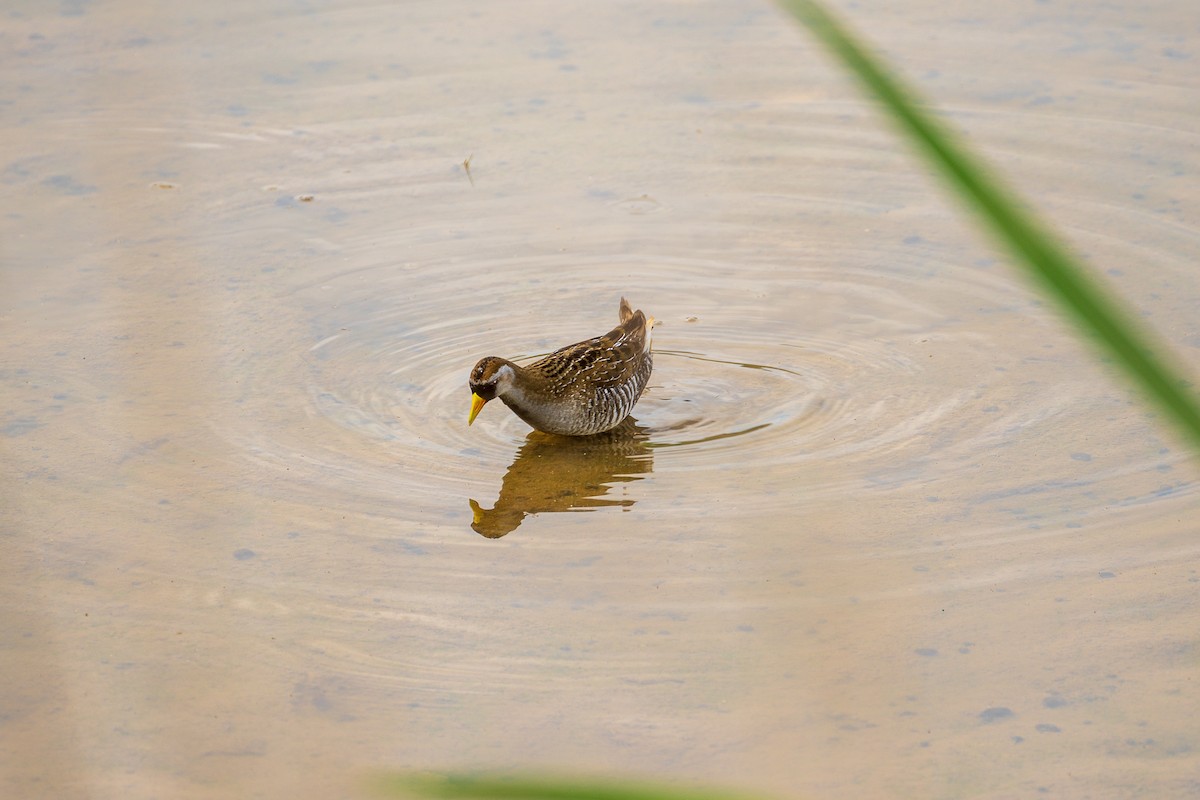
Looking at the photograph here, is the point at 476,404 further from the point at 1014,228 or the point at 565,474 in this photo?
the point at 1014,228

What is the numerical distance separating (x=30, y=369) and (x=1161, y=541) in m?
5.20

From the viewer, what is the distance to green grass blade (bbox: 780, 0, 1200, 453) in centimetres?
49

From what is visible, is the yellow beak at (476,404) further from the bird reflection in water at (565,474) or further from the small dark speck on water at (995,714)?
the small dark speck on water at (995,714)

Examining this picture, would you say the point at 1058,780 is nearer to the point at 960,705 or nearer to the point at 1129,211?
the point at 960,705

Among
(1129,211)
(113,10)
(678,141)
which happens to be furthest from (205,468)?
(113,10)

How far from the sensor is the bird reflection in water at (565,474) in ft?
19.3

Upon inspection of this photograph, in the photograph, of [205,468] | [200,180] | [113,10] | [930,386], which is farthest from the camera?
[113,10]

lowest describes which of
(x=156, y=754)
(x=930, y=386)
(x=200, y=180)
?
(x=156, y=754)

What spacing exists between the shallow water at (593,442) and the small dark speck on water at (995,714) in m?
0.02

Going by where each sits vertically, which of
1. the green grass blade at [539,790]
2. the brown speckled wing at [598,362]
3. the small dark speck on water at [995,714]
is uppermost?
the brown speckled wing at [598,362]

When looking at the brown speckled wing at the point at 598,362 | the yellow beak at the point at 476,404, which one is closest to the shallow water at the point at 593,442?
the yellow beak at the point at 476,404

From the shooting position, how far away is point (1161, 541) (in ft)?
17.7

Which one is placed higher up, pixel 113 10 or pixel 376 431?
pixel 113 10

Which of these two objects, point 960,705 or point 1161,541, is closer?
point 960,705
